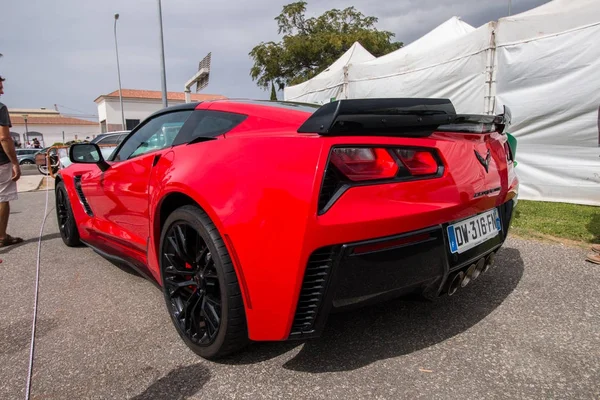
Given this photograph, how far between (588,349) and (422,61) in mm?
6514

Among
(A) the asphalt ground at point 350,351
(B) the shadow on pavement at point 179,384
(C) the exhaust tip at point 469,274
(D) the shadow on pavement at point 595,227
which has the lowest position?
(B) the shadow on pavement at point 179,384

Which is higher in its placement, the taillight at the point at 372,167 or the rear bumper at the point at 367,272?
the taillight at the point at 372,167

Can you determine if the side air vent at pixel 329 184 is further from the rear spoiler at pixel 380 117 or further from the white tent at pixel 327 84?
the white tent at pixel 327 84

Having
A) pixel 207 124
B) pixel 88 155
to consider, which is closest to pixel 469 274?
pixel 207 124

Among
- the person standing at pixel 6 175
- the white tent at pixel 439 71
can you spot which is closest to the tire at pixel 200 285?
the person standing at pixel 6 175

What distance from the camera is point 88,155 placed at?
9.70 ft

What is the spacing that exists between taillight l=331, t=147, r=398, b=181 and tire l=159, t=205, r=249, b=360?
59 centimetres

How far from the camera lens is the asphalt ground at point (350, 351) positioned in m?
1.65

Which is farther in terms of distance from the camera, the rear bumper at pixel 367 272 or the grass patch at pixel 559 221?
the grass patch at pixel 559 221

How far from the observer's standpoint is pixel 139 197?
237 cm

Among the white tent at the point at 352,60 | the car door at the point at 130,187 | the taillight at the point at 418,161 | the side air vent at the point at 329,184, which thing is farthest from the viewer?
the white tent at the point at 352,60

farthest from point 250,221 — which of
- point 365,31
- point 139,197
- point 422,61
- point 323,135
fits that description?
point 365,31

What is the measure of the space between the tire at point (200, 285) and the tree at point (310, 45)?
78.5 ft

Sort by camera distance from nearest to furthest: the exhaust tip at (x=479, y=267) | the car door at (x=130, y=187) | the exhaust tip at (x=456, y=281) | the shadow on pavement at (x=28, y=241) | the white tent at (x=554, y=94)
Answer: the exhaust tip at (x=456, y=281)
the exhaust tip at (x=479, y=267)
the car door at (x=130, y=187)
the shadow on pavement at (x=28, y=241)
the white tent at (x=554, y=94)
